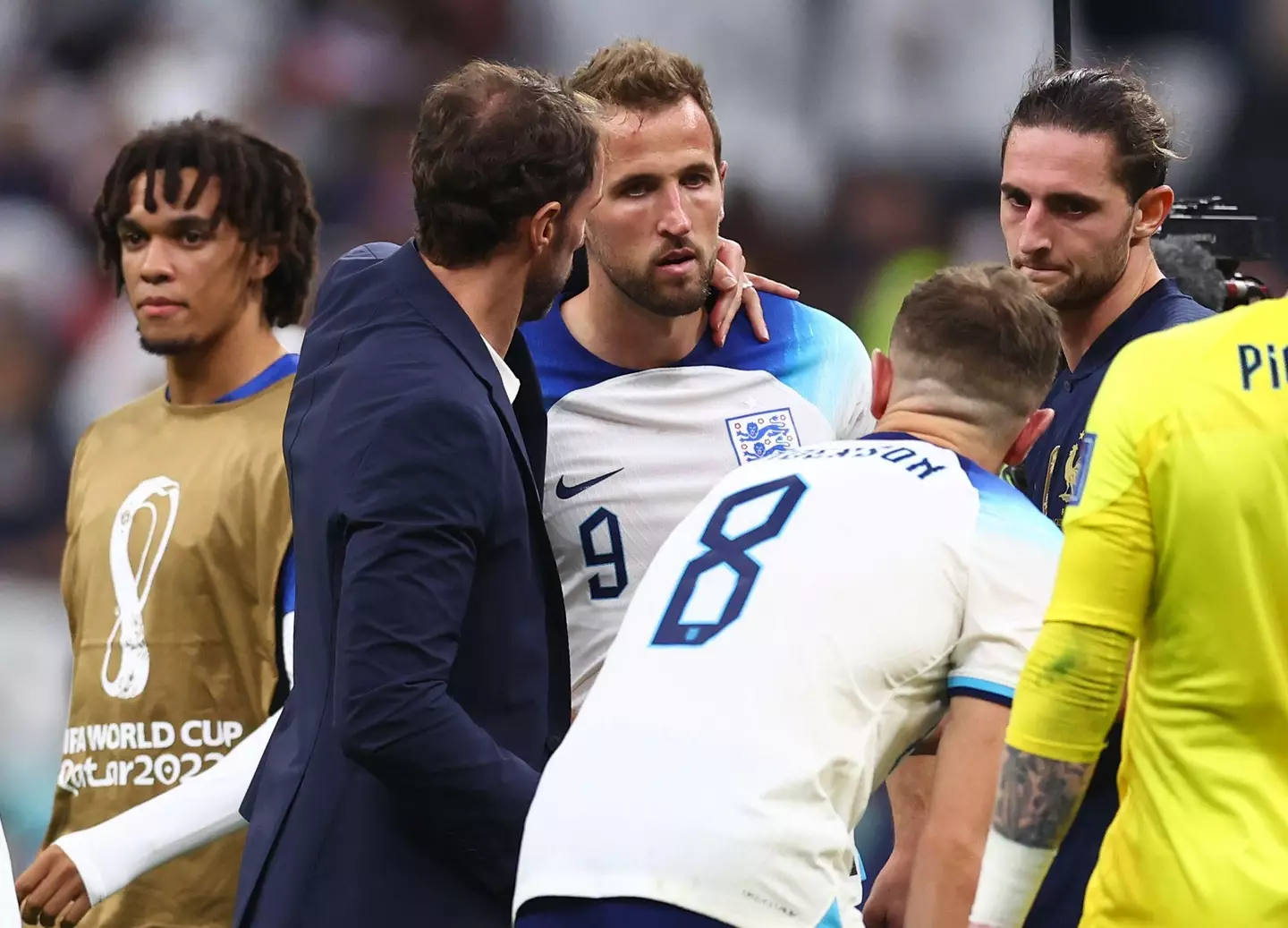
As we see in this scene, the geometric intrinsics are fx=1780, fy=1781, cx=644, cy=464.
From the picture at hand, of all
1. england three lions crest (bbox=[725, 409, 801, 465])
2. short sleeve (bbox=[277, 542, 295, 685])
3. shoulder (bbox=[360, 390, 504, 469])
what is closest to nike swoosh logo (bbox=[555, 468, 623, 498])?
england three lions crest (bbox=[725, 409, 801, 465])

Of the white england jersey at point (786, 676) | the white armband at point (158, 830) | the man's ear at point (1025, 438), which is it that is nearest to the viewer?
the white england jersey at point (786, 676)

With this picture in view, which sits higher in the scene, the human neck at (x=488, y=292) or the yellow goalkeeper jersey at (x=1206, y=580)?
the human neck at (x=488, y=292)

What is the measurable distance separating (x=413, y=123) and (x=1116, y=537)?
5.17 meters

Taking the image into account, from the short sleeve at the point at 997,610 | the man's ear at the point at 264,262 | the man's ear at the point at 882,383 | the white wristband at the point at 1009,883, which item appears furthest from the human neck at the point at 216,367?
the white wristband at the point at 1009,883

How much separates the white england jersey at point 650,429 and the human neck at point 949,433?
0.88 meters

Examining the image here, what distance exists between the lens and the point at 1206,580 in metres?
1.94

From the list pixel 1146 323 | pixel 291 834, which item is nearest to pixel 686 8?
pixel 1146 323

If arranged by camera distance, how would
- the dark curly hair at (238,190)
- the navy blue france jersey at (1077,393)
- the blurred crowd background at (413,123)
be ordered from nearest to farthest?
1. the navy blue france jersey at (1077,393)
2. the dark curly hair at (238,190)
3. the blurred crowd background at (413,123)

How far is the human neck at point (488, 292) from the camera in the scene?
237 cm

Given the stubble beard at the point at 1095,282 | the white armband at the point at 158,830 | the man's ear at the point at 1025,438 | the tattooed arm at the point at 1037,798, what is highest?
the man's ear at the point at 1025,438

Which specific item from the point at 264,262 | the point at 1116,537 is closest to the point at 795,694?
the point at 1116,537

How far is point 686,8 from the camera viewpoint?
686 centimetres

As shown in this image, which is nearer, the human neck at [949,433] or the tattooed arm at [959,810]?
the tattooed arm at [959,810]

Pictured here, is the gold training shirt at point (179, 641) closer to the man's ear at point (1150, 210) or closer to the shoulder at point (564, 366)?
the shoulder at point (564, 366)
